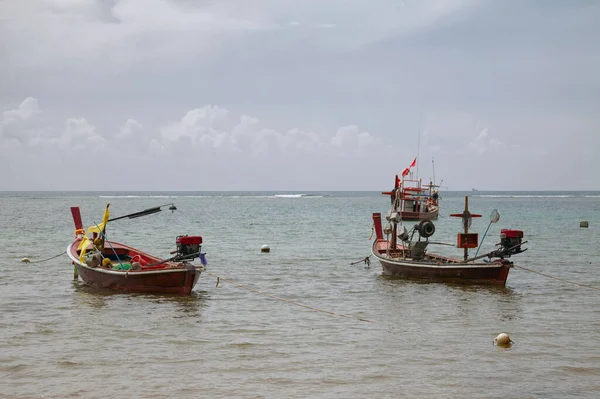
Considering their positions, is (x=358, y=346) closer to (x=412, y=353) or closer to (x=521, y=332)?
(x=412, y=353)

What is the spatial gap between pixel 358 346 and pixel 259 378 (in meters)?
2.99

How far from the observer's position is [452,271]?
21984 mm

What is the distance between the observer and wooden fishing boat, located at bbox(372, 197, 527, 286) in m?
21.4

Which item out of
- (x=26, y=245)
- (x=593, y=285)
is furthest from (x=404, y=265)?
(x=26, y=245)

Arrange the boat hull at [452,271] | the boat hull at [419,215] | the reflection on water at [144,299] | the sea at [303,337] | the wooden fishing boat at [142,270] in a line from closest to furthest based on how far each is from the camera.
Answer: the sea at [303,337] < the reflection on water at [144,299] < the wooden fishing boat at [142,270] < the boat hull at [452,271] < the boat hull at [419,215]

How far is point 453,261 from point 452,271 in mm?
1580

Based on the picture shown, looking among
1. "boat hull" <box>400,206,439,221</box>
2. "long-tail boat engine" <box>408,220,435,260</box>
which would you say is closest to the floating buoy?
"long-tail boat engine" <box>408,220,435,260</box>

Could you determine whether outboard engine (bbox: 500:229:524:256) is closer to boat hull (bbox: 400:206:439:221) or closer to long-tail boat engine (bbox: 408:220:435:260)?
long-tail boat engine (bbox: 408:220:435:260)

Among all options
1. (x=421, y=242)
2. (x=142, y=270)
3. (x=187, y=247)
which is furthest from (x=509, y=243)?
(x=142, y=270)

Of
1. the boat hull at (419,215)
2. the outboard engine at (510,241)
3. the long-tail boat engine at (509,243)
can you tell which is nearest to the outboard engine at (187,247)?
the long-tail boat engine at (509,243)

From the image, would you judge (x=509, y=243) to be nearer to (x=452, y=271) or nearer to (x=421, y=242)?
(x=452, y=271)

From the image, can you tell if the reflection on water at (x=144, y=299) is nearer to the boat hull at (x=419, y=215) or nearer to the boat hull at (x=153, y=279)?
the boat hull at (x=153, y=279)

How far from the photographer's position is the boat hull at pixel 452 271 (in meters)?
21.5

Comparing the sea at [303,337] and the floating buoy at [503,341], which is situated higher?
the floating buoy at [503,341]
